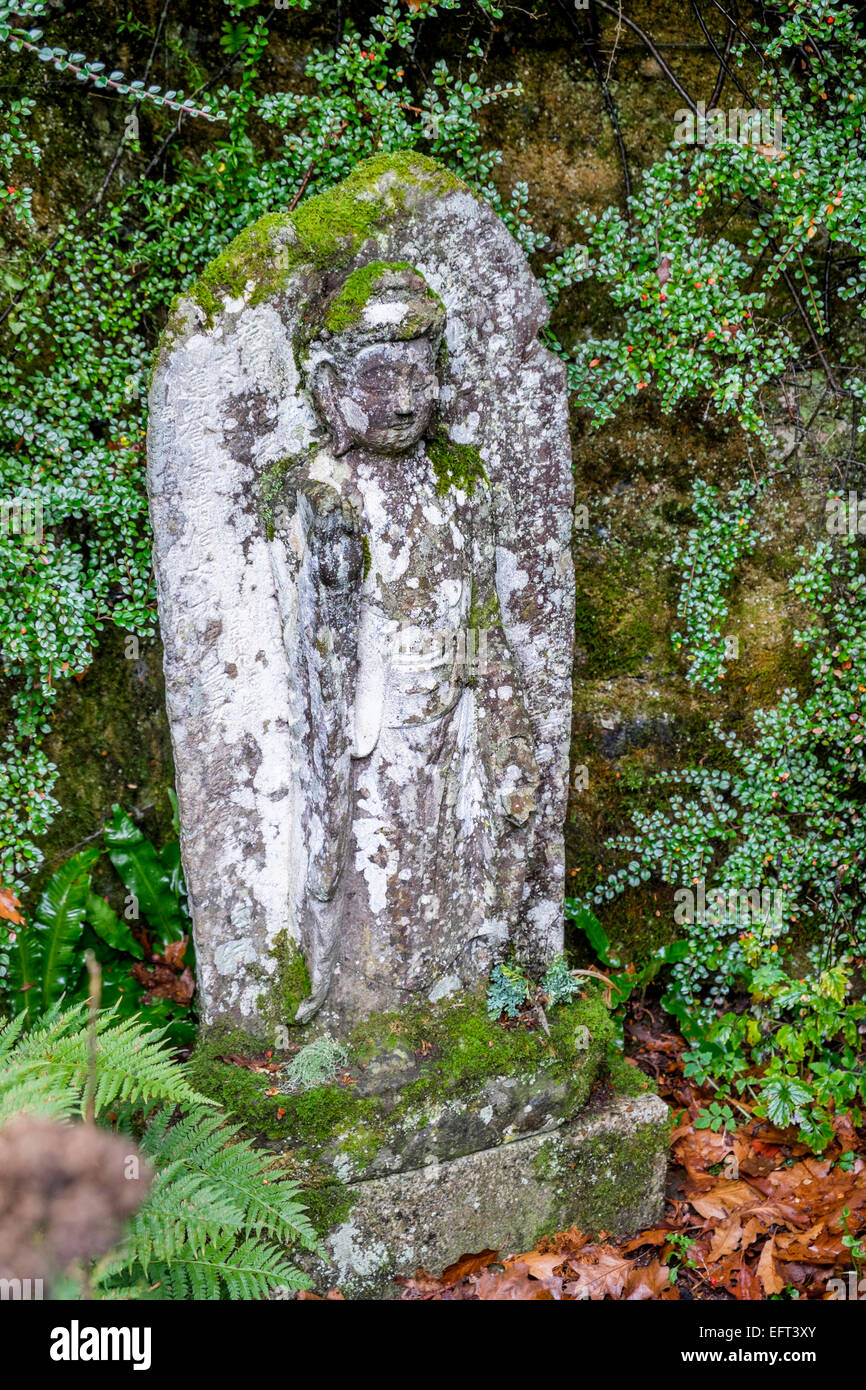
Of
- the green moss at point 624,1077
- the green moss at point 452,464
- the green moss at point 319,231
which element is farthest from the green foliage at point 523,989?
the green moss at point 319,231

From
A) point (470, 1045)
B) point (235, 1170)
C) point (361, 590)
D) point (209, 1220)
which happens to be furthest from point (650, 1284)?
point (361, 590)

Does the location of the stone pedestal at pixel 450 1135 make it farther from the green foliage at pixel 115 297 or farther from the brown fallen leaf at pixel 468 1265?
the green foliage at pixel 115 297

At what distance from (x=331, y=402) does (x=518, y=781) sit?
1.30m

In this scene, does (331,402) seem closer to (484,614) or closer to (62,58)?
(484,614)

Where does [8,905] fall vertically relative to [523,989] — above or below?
above

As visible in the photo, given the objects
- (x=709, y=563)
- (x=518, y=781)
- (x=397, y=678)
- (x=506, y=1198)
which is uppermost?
(x=709, y=563)

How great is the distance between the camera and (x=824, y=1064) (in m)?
4.25

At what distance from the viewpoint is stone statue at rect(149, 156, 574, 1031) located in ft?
10.2

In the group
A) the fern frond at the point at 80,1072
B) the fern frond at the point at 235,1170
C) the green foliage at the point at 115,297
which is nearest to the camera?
the fern frond at the point at 80,1072

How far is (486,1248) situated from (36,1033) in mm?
1585

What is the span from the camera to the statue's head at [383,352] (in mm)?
2979

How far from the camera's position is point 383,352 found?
9.78 ft

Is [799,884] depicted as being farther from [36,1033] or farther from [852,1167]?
[36,1033]
